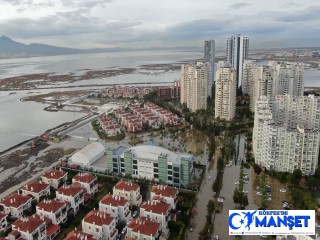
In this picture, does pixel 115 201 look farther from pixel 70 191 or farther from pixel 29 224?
pixel 29 224

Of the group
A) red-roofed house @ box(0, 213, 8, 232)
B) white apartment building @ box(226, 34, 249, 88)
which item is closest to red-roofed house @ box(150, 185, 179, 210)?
red-roofed house @ box(0, 213, 8, 232)

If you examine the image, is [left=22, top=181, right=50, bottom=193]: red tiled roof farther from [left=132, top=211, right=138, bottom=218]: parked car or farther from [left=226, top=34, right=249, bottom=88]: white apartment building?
[left=226, top=34, right=249, bottom=88]: white apartment building

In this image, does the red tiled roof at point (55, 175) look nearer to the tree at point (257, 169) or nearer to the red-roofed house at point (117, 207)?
the red-roofed house at point (117, 207)

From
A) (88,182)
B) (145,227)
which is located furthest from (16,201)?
(145,227)

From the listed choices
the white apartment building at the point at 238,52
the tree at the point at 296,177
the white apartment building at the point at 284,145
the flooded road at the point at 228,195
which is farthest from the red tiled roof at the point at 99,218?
the white apartment building at the point at 238,52

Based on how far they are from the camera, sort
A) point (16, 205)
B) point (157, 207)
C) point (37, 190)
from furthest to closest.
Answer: point (37, 190) < point (16, 205) < point (157, 207)

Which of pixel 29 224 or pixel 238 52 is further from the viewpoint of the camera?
pixel 238 52
